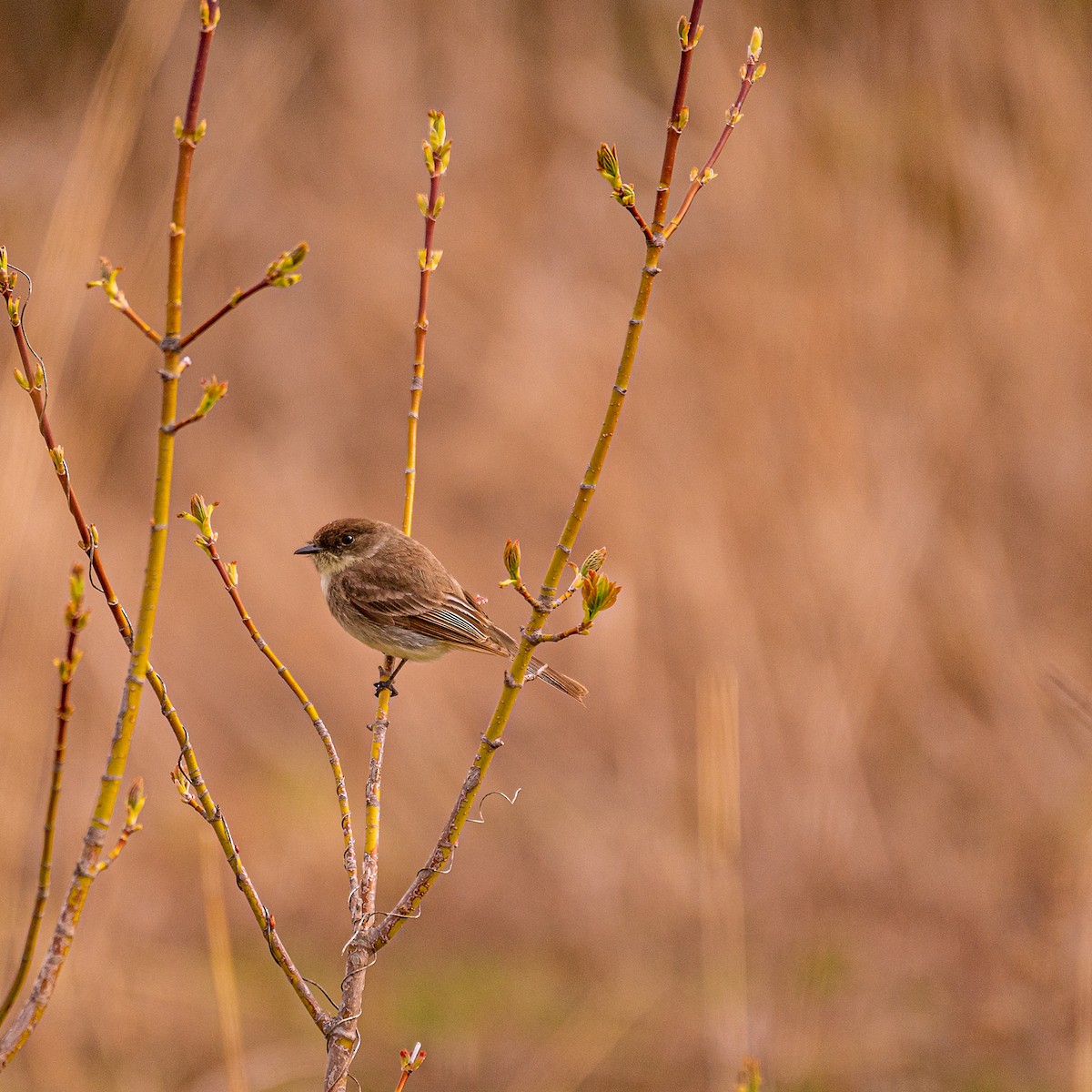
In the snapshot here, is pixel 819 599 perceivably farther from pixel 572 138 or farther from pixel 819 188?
pixel 572 138

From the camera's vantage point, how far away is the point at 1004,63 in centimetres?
495

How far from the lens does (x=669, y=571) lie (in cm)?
518

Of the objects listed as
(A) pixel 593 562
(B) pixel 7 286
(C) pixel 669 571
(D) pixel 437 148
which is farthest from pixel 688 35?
(C) pixel 669 571

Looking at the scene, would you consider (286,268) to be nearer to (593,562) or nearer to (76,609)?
(76,609)

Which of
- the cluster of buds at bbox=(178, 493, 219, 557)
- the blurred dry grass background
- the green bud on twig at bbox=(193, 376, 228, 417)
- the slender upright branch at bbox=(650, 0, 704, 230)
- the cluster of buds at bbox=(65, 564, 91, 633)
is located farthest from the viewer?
the blurred dry grass background

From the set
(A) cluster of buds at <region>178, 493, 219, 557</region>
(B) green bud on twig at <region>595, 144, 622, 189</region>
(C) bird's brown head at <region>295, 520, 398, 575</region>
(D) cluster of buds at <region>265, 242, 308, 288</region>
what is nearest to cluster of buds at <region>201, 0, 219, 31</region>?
(D) cluster of buds at <region>265, 242, 308, 288</region>

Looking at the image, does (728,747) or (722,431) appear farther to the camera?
(722,431)

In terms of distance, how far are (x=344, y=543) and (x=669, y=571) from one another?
2.37 metres

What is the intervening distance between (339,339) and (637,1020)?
3517 millimetres

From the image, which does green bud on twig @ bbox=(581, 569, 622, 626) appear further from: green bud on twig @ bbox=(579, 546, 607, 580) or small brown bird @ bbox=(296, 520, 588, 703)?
small brown bird @ bbox=(296, 520, 588, 703)

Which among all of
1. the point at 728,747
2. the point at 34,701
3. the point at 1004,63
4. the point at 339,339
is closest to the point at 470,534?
the point at 339,339

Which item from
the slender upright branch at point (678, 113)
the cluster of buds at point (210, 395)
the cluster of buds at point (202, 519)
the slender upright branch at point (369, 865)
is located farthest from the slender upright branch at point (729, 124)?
the cluster of buds at point (202, 519)

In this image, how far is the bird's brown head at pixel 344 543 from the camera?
2.95m

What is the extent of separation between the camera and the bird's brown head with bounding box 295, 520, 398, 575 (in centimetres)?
295
